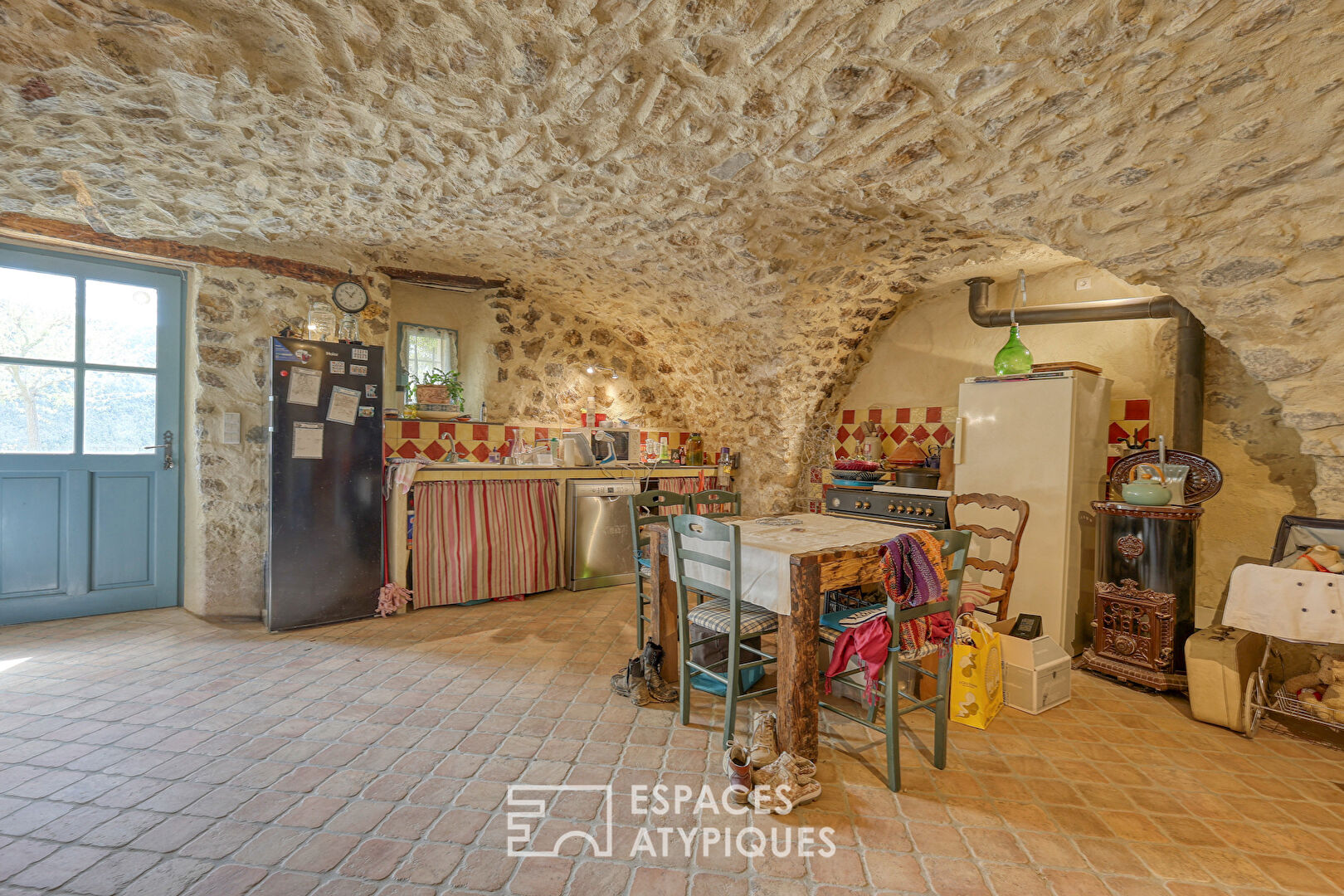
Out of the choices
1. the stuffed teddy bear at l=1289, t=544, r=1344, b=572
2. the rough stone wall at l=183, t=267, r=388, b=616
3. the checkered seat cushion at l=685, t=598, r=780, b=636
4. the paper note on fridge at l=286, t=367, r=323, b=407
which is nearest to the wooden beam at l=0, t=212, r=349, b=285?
the rough stone wall at l=183, t=267, r=388, b=616

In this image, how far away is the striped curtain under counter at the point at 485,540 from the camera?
13.1ft

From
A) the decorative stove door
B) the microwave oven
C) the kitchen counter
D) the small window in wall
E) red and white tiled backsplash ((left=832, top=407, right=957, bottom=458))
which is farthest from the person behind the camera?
the microwave oven

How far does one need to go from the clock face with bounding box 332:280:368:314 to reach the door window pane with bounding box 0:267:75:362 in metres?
1.49

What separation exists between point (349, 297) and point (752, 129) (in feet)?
10.5

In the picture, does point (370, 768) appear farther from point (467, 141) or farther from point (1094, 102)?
point (1094, 102)

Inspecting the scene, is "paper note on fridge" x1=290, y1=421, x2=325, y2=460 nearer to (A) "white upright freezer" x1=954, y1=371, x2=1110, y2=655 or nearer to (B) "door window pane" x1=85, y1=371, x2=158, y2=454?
(B) "door window pane" x1=85, y1=371, x2=158, y2=454

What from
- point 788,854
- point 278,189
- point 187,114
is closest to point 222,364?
point 278,189

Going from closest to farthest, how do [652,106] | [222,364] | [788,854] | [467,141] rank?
[788,854]
[652,106]
[467,141]
[222,364]

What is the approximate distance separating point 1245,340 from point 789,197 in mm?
2161

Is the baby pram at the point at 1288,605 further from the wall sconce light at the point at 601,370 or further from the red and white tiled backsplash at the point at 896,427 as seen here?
the wall sconce light at the point at 601,370

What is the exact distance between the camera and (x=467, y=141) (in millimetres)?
2754

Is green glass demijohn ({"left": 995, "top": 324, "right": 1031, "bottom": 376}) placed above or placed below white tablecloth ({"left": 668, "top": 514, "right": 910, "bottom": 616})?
above

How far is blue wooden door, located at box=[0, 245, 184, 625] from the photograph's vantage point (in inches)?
138

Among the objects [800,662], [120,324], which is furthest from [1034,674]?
[120,324]
